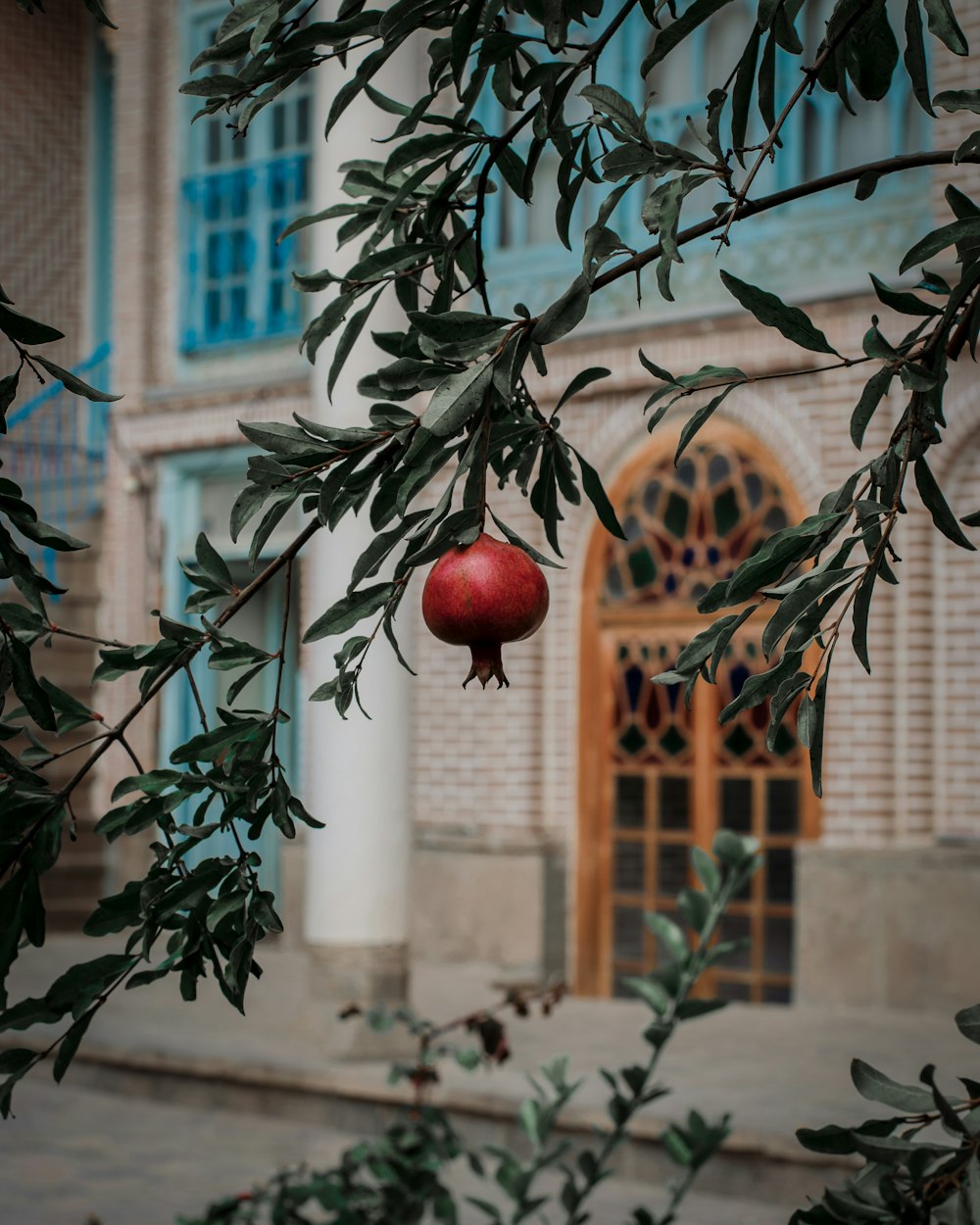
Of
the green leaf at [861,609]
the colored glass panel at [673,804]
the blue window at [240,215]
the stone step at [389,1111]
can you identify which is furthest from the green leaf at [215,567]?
the blue window at [240,215]

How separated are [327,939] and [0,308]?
697 centimetres

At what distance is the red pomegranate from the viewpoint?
4.83 feet

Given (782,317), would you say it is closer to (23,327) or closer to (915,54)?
(915,54)

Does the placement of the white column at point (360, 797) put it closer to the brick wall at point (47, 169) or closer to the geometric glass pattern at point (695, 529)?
the geometric glass pattern at point (695, 529)

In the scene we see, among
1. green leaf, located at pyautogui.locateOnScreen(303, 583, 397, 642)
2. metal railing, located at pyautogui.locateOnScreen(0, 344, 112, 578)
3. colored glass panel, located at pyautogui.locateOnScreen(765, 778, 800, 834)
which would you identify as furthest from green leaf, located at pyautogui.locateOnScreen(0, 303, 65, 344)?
metal railing, located at pyautogui.locateOnScreen(0, 344, 112, 578)

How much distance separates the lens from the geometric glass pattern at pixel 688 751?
34.1 ft

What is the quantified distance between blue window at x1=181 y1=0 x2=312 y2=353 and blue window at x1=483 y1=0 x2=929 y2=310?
2.08 metres

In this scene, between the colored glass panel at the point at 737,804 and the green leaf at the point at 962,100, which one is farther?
the colored glass panel at the point at 737,804

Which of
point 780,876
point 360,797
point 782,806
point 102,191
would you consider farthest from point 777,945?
point 102,191

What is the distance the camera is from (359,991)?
8.30 m

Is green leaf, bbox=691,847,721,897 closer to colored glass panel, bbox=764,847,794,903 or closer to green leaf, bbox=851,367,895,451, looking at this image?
green leaf, bbox=851,367,895,451

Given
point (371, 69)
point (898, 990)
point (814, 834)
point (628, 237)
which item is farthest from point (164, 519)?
point (371, 69)

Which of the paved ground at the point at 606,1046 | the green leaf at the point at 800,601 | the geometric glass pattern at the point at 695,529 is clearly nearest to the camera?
the green leaf at the point at 800,601

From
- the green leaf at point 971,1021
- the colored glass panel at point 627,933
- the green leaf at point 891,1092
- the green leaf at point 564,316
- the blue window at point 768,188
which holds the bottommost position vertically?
the colored glass panel at point 627,933
